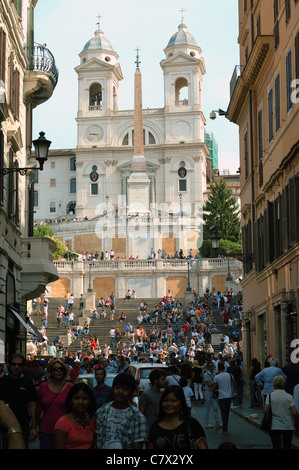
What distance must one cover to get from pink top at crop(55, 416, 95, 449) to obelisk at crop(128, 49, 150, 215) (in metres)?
92.5

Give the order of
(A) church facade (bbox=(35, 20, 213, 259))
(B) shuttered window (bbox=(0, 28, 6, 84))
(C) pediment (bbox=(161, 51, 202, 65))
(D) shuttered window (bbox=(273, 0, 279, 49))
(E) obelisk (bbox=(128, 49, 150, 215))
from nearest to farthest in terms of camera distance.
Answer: (B) shuttered window (bbox=(0, 28, 6, 84)) → (D) shuttered window (bbox=(273, 0, 279, 49)) → (E) obelisk (bbox=(128, 49, 150, 215)) → (A) church facade (bbox=(35, 20, 213, 259)) → (C) pediment (bbox=(161, 51, 202, 65))

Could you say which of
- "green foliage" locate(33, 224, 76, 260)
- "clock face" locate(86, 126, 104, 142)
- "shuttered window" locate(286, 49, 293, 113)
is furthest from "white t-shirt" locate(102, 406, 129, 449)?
"clock face" locate(86, 126, 104, 142)

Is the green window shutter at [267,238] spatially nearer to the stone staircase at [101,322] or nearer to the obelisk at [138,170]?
the stone staircase at [101,322]

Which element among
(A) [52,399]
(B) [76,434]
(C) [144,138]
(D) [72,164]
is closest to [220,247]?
(C) [144,138]

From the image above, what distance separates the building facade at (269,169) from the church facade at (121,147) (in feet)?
235

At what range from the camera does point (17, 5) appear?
24.5 metres

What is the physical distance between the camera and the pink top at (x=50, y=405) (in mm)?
9577

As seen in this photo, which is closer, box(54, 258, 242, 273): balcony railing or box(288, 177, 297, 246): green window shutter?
box(288, 177, 297, 246): green window shutter

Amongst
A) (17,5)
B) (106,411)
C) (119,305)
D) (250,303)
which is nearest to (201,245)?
(119,305)

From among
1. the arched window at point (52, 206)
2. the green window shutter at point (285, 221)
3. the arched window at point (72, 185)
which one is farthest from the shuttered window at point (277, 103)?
the arched window at point (52, 206)

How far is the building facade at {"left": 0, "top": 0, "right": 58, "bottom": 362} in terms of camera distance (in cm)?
2092

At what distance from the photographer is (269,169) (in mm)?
25531

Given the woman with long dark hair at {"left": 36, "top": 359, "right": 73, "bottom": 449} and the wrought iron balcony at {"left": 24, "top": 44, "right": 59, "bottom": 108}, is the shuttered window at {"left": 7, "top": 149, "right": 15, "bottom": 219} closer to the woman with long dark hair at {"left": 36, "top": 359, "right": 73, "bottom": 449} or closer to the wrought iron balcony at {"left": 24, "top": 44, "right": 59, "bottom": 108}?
the wrought iron balcony at {"left": 24, "top": 44, "right": 59, "bottom": 108}

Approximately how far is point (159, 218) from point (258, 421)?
7157 centimetres
